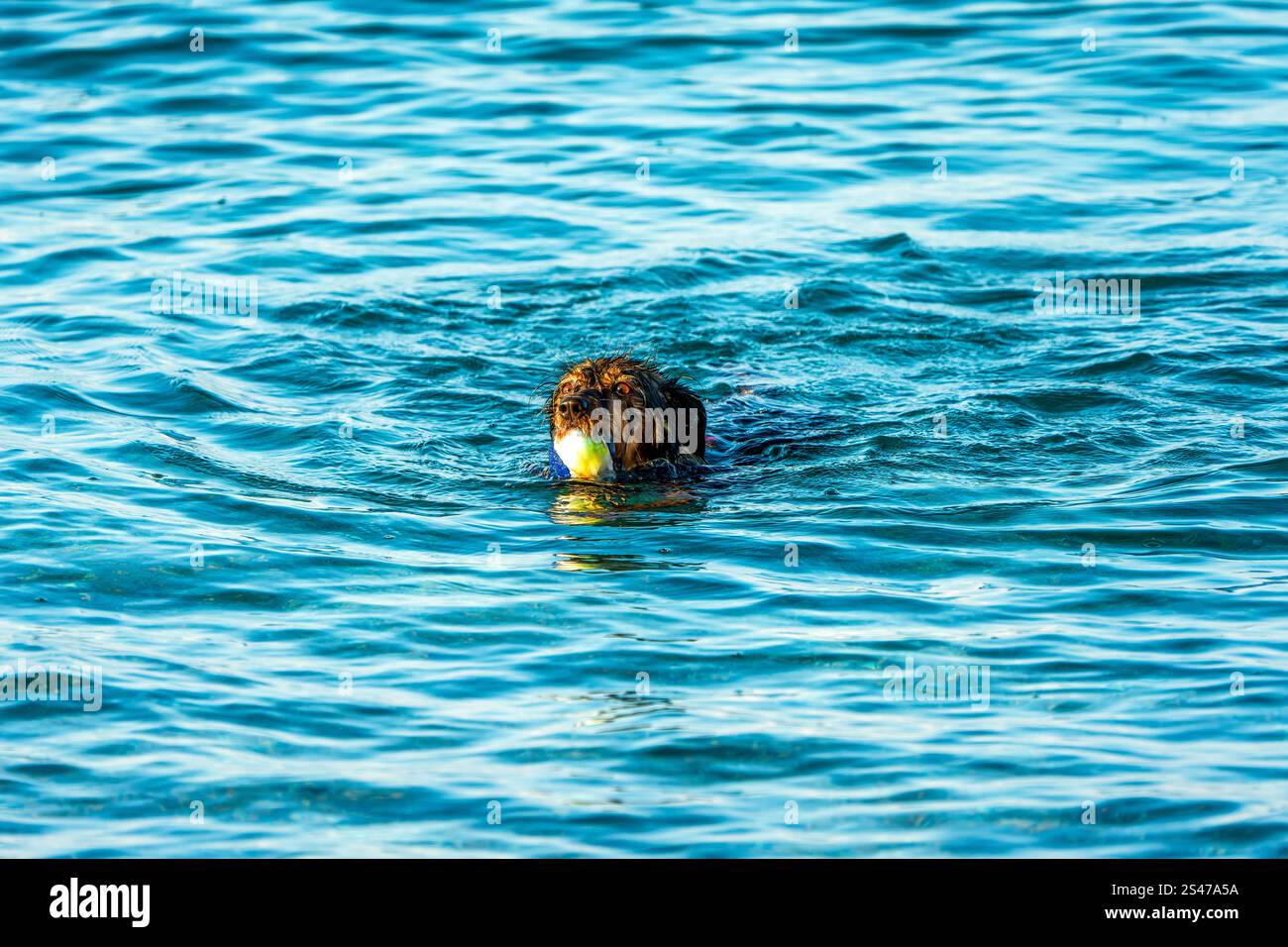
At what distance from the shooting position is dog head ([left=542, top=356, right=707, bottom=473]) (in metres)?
8.85

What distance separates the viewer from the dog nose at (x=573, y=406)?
881 centimetres

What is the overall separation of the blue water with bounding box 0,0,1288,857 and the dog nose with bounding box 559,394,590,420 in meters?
0.64

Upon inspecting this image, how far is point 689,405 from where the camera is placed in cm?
944

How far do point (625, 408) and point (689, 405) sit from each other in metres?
0.61

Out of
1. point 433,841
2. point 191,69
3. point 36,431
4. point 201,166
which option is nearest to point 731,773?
point 433,841

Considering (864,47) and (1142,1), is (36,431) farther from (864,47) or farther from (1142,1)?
(1142,1)

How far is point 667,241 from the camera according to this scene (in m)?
14.8

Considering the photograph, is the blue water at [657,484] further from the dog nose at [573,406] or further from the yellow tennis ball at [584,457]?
the dog nose at [573,406]

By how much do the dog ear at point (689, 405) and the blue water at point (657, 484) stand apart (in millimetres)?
207

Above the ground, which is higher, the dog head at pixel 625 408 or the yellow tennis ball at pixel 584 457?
the dog head at pixel 625 408

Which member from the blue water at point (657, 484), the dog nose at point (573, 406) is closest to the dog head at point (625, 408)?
the dog nose at point (573, 406)

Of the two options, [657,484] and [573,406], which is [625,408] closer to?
[573,406]
